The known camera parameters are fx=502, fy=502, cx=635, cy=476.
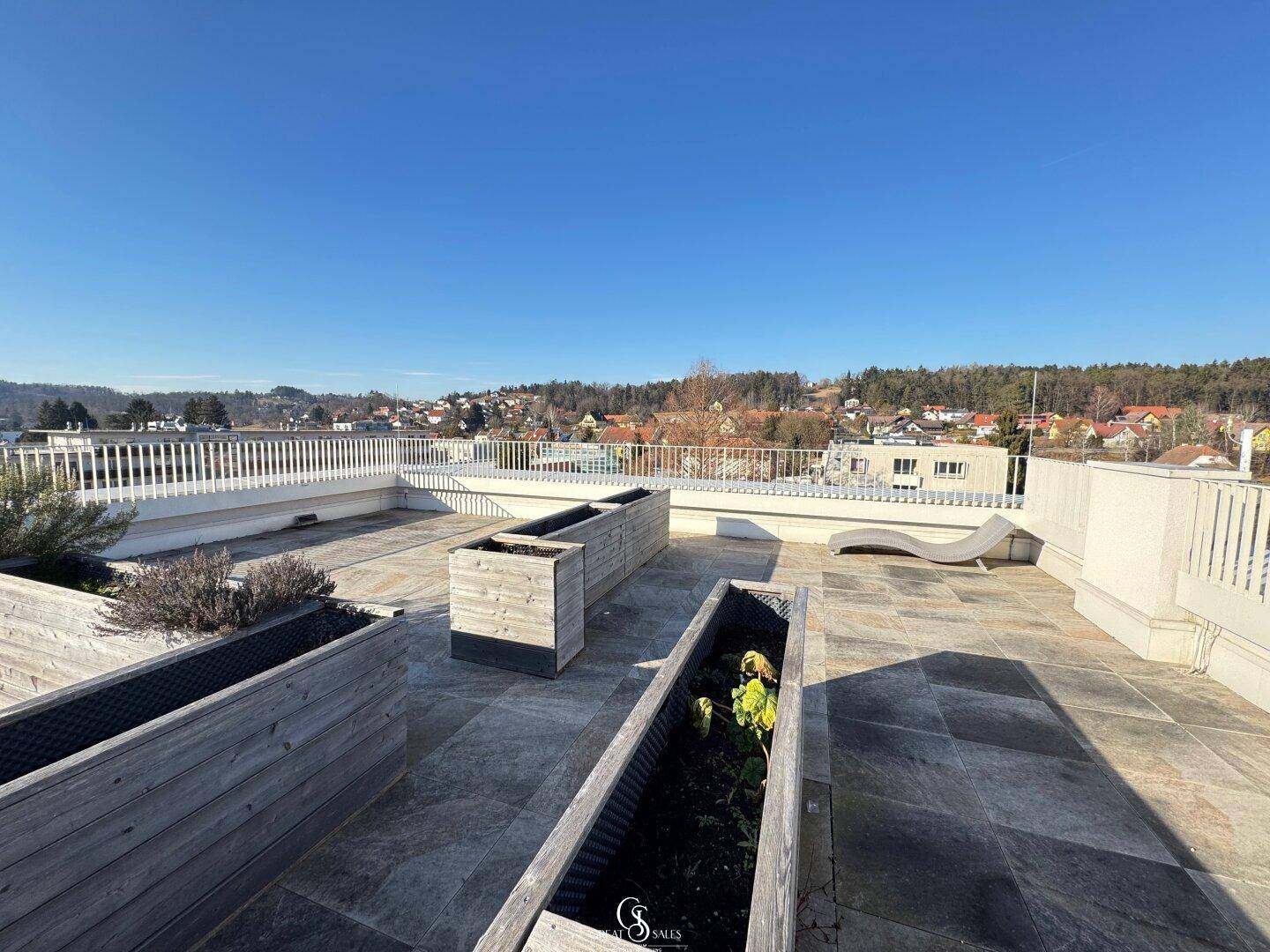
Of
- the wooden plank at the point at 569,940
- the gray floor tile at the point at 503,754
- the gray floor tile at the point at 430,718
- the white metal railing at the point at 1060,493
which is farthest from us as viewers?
the white metal railing at the point at 1060,493

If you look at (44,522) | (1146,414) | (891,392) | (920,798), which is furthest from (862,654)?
(891,392)

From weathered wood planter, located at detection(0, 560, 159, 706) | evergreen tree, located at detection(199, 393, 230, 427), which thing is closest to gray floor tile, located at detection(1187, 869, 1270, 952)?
weathered wood planter, located at detection(0, 560, 159, 706)

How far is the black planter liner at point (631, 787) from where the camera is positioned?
115 centimetres

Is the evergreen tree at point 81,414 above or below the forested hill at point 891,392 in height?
below

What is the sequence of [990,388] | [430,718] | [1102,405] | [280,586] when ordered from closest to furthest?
[280,586] → [430,718] → [1102,405] → [990,388]

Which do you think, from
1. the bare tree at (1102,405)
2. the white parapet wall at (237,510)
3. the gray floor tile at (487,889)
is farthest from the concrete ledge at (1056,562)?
the bare tree at (1102,405)

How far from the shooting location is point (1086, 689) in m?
3.35

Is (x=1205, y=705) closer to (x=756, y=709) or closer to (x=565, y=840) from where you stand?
(x=756, y=709)

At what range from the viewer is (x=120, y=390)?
39031 mm

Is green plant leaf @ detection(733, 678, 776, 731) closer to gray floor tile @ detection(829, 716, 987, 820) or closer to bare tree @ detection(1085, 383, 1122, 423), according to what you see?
gray floor tile @ detection(829, 716, 987, 820)

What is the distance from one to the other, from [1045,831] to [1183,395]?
230 ft

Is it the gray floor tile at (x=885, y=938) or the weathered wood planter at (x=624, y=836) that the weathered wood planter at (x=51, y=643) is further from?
the gray floor tile at (x=885, y=938)

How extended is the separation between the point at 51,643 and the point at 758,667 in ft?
11.1

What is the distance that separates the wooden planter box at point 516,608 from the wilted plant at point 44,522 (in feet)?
8.88
